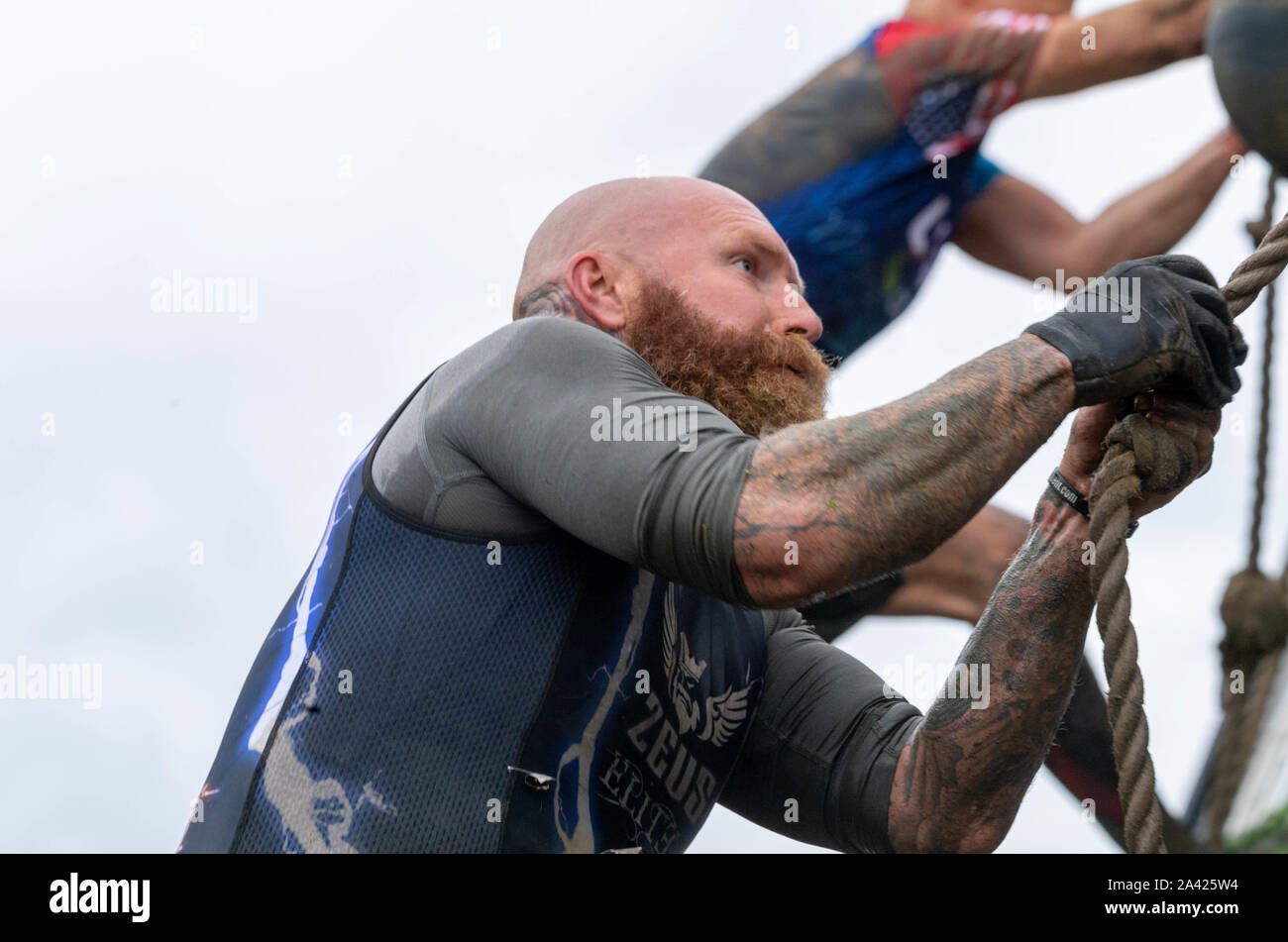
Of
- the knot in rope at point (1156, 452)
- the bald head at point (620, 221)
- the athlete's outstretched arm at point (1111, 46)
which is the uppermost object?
the athlete's outstretched arm at point (1111, 46)

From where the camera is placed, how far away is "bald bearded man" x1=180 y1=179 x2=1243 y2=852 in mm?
1692

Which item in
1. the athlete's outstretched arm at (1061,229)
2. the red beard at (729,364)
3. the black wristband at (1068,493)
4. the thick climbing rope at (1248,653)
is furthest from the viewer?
the athlete's outstretched arm at (1061,229)

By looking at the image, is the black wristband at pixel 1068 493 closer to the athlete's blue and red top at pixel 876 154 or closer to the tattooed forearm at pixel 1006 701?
the tattooed forearm at pixel 1006 701

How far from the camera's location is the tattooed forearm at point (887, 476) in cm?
166

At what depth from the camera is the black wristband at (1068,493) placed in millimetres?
2002

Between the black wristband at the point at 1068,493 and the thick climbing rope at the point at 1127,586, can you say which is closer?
the thick climbing rope at the point at 1127,586

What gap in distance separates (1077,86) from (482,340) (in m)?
2.33

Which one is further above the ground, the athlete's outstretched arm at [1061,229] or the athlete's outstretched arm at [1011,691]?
the athlete's outstretched arm at [1061,229]

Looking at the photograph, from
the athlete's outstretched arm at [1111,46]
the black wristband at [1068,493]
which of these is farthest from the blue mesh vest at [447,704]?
the athlete's outstretched arm at [1111,46]

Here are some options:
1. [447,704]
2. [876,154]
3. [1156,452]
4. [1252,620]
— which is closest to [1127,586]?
[1156,452]

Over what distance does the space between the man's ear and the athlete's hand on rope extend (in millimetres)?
623

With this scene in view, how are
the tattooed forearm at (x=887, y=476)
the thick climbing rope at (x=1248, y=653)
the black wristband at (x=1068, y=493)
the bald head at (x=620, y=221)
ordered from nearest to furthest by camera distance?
the tattooed forearm at (x=887, y=476), the black wristband at (x=1068, y=493), the bald head at (x=620, y=221), the thick climbing rope at (x=1248, y=653)

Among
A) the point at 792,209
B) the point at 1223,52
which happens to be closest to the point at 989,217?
the point at 792,209

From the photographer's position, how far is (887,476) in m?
1.67
